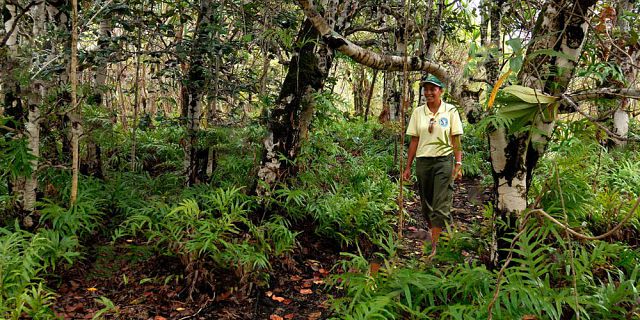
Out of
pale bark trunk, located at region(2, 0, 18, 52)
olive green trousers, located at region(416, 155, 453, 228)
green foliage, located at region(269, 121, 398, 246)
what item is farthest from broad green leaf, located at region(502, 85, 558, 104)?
pale bark trunk, located at region(2, 0, 18, 52)

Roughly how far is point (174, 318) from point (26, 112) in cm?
264

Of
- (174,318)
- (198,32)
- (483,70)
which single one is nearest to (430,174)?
(483,70)

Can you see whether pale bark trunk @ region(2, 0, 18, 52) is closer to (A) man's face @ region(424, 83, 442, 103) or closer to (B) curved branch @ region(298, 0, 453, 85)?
(B) curved branch @ region(298, 0, 453, 85)

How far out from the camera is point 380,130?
11.6 m

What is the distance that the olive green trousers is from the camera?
14.9 feet

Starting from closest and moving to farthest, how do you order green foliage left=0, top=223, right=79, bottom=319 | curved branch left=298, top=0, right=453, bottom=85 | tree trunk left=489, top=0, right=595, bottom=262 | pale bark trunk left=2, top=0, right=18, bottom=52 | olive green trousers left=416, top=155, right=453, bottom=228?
tree trunk left=489, top=0, right=595, bottom=262, green foliage left=0, top=223, right=79, bottom=319, curved branch left=298, top=0, right=453, bottom=85, pale bark trunk left=2, top=0, right=18, bottom=52, olive green trousers left=416, top=155, right=453, bottom=228

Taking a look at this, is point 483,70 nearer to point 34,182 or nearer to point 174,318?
point 174,318

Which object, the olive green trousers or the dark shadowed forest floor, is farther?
the olive green trousers

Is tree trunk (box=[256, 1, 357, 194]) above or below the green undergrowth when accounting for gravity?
above

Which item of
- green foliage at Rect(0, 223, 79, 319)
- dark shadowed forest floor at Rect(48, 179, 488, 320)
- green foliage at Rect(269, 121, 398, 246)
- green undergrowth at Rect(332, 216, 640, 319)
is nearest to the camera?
green undergrowth at Rect(332, 216, 640, 319)

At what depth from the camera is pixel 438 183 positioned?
15.0 feet

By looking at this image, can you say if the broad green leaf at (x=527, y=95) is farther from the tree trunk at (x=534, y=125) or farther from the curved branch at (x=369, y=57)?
the curved branch at (x=369, y=57)

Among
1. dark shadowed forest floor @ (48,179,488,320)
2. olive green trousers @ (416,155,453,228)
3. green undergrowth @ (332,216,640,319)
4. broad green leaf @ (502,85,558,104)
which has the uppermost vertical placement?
broad green leaf @ (502,85,558,104)

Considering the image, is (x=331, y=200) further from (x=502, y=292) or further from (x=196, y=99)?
(x=502, y=292)
